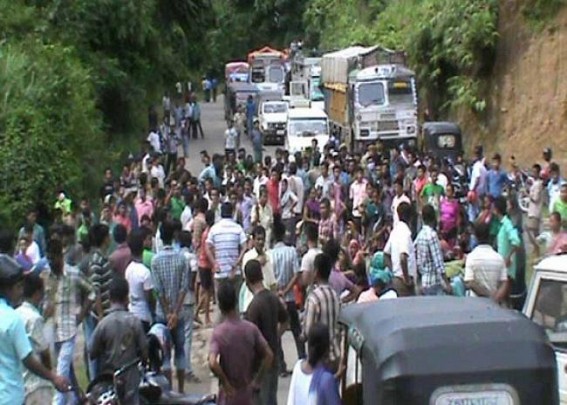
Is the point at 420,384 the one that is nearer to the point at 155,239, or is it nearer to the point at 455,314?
the point at 455,314

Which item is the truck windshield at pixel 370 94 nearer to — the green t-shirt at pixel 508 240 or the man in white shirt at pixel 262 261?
the green t-shirt at pixel 508 240

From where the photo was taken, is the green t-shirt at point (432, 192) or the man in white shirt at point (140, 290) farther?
the green t-shirt at point (432, 192)

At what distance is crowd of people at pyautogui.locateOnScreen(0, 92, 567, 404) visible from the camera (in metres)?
10.2

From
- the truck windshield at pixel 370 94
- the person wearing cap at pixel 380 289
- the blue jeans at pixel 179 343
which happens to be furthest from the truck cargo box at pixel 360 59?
the blue jeans at pixel 179 343

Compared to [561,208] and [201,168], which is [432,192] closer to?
[561,208]

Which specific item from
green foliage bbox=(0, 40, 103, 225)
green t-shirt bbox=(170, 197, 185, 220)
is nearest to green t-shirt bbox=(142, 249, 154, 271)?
green t-shirt bbox=(170, 197, 185, 220)

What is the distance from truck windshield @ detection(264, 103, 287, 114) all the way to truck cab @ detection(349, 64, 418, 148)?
11.8 m

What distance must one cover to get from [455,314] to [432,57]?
32737 millimetres

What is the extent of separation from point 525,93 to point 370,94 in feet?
18.4

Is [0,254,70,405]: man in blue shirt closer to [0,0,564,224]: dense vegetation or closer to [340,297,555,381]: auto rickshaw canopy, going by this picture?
[340,297,555,381]: auto rickshaw canopy

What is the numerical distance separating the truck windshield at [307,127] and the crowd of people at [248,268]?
60.3 feet

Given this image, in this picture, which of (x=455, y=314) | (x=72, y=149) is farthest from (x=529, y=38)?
(x=455, y=314)

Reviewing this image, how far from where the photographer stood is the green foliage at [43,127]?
24062 mm

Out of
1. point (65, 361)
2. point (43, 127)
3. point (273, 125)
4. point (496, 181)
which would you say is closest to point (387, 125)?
point (273, 125)
